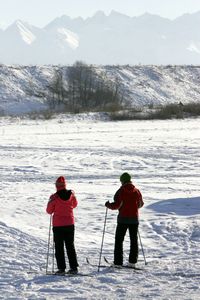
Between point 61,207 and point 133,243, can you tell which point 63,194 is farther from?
point 133,243

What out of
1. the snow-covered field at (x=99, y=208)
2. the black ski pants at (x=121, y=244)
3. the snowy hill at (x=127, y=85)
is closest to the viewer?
the snow-covered field at (x=99, y=208)

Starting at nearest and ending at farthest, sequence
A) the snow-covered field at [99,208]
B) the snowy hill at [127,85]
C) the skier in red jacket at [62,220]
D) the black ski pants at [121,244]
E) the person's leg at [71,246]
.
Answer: the snow-covered field at [99,208] → the skier in red jacket at [62,220] → the person's leg at [71,246] → the black ski pants at [121,244] → the snowy hill at [127,85]

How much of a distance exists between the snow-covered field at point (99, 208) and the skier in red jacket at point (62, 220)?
1.24ft

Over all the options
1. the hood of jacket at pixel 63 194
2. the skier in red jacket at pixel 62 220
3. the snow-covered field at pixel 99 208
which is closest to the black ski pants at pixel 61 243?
the skier in red jacket at pixel 62 220

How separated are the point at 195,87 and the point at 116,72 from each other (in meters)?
11.0

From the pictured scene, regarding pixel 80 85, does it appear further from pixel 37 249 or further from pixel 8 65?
pixel 37 249

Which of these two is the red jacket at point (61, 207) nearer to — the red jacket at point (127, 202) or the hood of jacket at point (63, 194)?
the hood of jacket at point (63, 194)

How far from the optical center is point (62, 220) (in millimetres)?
8719

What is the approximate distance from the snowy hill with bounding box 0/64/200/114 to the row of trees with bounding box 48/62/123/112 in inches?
45.9

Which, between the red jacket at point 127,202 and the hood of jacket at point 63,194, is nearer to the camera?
the hood of jacket at point 63,194

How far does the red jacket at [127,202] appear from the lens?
→ 9062 millimetres

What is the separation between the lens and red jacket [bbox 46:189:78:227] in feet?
28.5

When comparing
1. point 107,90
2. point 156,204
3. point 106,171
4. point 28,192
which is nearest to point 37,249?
point 156,204

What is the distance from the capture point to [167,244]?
36.2 feet
